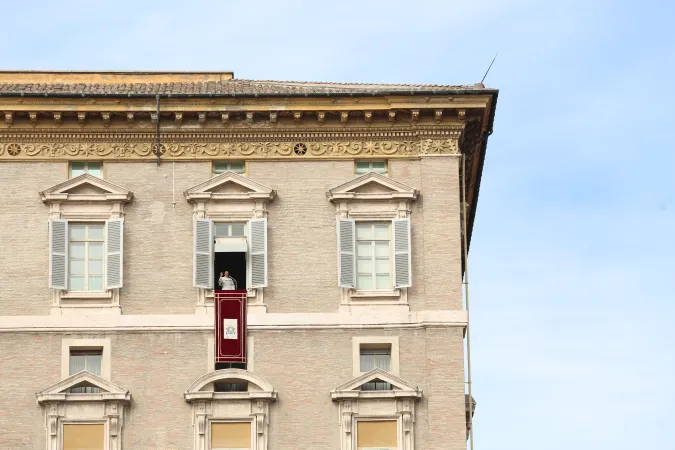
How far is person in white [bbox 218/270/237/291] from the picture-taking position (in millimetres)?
55000

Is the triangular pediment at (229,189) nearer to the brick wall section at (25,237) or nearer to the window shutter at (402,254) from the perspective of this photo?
the window shutter at (402,254)

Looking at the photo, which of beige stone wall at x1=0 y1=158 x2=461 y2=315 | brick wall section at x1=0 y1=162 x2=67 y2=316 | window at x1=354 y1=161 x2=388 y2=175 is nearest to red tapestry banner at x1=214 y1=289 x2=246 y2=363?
beige stone wall at x1=0 y1=158 x2=461 y2=315

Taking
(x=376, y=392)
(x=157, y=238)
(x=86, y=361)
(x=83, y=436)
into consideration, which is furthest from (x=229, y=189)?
(x=83, y=436)

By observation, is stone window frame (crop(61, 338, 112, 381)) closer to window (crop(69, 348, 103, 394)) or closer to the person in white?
window (crop(69, 348, 103, 394))

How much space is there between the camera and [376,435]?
53.6 m

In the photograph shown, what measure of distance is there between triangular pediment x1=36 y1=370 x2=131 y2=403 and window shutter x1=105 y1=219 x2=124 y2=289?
2737 millimetres

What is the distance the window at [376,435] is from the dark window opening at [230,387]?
3.28 meters

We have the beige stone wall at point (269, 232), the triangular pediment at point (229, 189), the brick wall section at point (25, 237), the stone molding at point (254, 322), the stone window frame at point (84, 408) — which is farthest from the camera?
the triangular pediment at point (229, 189)

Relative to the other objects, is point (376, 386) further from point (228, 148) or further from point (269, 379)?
point (228, 148)

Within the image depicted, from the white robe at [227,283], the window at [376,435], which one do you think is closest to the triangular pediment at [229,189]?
the white robe at [227,283]

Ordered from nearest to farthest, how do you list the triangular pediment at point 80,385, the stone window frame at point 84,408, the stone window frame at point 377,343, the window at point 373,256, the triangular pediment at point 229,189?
the stone window frame at point 84,408, the triangular pediment at point 80,385, the stone window frame at point 377,343, the window at point 373,256, the triangular pediment at point 229,189

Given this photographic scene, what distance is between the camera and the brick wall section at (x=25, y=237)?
5475 centimetres

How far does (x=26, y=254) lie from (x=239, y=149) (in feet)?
22.1

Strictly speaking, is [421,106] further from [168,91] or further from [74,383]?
[74,383]
